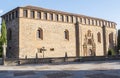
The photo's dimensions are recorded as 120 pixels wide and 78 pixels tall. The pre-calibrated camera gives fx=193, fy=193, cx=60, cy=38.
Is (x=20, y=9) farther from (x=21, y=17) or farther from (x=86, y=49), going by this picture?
(x=86, y=49)

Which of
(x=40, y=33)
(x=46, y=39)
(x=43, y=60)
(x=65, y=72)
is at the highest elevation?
(x=40, y=33)

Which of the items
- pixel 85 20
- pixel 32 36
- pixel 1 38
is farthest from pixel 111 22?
pixel 1 38

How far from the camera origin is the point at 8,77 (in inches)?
521

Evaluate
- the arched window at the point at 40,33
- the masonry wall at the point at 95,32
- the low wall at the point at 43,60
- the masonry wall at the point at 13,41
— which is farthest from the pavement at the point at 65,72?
the masonry wall at the point at 95,32

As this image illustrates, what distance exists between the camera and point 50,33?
3831cm

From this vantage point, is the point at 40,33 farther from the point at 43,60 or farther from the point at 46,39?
the point at 43,60

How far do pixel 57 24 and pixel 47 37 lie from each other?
3728 millimetres

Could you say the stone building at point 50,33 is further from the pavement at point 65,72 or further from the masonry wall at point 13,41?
the pavement at point 65,72

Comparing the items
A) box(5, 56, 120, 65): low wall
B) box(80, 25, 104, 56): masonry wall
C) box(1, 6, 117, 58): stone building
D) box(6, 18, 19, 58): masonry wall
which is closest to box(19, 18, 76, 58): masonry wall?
box(1, 6, 117, 58): stone building

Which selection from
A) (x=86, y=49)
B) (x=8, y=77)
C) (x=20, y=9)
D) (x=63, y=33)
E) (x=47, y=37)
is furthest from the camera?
(x=86, y=49)

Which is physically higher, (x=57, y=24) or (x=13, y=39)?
(x=57, y=24)

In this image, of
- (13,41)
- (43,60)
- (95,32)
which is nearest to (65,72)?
(43,60)

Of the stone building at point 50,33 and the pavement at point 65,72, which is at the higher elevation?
the stone building at point 50,33

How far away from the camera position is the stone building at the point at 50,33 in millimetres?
34781
